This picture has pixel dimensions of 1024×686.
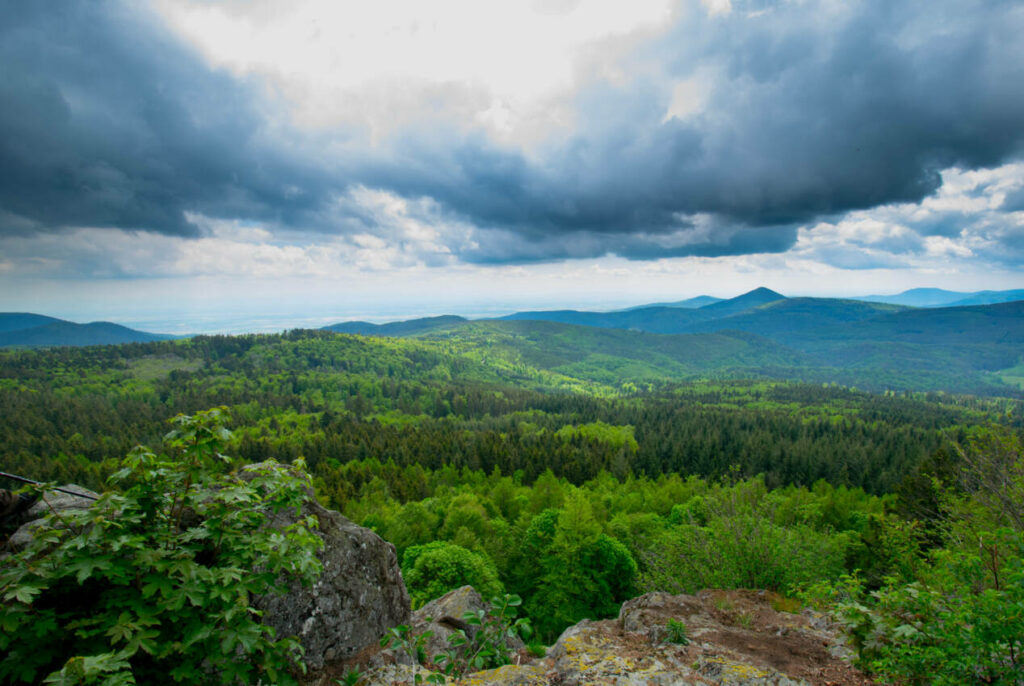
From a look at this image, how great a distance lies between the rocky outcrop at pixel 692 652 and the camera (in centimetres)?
1051

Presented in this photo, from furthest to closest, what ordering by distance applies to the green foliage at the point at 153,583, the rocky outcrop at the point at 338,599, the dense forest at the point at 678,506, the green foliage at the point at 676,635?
the green foliage at the point at 676,635, the rocky outcrop at the point at 338,599, the dense forest at the point at 678,506, the green foliage at the point at 153,583

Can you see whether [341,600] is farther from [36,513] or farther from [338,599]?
[36,513]

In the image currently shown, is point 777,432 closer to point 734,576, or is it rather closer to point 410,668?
point 734,576

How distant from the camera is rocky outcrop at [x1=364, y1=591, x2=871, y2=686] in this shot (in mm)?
10508

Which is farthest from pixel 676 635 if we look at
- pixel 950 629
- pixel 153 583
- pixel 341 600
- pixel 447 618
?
pixel 153 583

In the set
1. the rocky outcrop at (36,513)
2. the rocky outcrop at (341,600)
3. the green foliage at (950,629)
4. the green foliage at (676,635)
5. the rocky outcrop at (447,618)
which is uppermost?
the rocky outcrop at (36,513)

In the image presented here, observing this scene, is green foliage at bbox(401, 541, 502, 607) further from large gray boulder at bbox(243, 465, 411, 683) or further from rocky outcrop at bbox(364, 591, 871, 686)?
large gray boulder at bbox(243, 465, 411, 683)

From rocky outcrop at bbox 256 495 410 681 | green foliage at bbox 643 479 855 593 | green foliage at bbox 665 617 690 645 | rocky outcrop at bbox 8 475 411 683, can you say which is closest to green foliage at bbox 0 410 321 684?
rocky outcrop at bbox 8 475 411 683

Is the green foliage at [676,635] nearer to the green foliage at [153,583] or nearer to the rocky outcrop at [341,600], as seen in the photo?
the rocky outcrop at [341,600]

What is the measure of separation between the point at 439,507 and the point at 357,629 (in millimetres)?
41911

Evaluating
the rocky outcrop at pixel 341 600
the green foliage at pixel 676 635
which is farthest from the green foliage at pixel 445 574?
the green foliage at pixel 676 635

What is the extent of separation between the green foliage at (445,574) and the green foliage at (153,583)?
2749 centimetres

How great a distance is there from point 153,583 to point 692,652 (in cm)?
1365

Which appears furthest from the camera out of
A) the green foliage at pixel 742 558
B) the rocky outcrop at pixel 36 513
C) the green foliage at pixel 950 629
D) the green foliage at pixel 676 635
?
the green foliage at pixel 742 558
